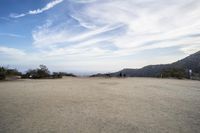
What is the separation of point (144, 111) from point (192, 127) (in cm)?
177

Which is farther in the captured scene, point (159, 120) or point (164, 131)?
point (159, 120)

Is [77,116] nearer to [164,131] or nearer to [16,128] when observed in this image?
[16,128]

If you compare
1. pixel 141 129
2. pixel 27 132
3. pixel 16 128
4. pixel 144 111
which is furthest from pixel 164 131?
pixel 16 128

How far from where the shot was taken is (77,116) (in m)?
5.69

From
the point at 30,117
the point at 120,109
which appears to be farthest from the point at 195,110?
the point at 30,117

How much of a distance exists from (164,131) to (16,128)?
3.16 metres

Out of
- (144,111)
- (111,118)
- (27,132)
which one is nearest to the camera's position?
(27,132)

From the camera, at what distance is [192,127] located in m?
4.66

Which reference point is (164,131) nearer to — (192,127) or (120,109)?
(192,127)

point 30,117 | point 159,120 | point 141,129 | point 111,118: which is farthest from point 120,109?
point 30,117

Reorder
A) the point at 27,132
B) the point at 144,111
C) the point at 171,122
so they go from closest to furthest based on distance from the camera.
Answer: the point at 27,132 → the point at 171,122 → the point at 144,111

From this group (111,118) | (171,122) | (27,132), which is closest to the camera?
(27,132)

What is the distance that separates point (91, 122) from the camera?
201 inches

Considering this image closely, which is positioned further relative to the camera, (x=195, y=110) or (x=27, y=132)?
(x=195, y=110)
